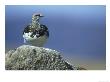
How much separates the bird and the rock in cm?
5

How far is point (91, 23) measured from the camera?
1737 mm

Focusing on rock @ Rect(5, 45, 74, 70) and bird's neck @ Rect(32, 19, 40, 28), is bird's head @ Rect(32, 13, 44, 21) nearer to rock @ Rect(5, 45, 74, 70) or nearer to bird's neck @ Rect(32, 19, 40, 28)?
bird's neck @ Rect(32, 19, 40, 28)

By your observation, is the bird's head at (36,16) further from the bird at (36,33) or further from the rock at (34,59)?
the rock at (34,59)

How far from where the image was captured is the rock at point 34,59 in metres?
1.71

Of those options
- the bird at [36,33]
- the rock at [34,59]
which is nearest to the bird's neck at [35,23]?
the bird at [36,33]

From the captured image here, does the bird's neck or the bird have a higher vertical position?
the bird's neck

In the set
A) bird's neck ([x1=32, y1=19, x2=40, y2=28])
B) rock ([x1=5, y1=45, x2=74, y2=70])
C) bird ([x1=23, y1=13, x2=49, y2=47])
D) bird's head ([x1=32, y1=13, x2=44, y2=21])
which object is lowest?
rock ([x1=5, y1=45, x2=74, y2=70])

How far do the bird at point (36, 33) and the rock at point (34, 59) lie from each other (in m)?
0.05

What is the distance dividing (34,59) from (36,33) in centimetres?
20

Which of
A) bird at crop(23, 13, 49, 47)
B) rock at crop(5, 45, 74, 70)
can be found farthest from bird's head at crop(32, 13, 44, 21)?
rock at crop(5, 45, 74, 70)

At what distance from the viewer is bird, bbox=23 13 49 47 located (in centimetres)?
173

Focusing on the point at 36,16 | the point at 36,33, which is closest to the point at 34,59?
the point at 36,33
